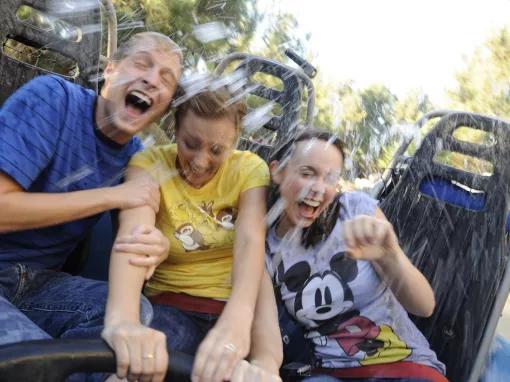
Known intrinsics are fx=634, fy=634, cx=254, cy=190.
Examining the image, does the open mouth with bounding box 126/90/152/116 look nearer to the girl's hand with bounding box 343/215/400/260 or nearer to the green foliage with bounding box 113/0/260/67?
the girl's hand with bounding box 343/215/400/260

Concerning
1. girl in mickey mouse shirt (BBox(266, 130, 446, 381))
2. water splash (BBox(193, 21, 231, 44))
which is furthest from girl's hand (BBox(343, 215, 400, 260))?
water splash (BBox(193, 21, 231, 44))

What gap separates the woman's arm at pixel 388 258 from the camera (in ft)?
4.23

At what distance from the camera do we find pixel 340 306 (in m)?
A: 1.57

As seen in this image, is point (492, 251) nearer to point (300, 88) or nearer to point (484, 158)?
point (484, 158)

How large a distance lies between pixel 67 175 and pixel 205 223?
1.15 ft

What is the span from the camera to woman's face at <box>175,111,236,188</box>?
Answer: 1479mm

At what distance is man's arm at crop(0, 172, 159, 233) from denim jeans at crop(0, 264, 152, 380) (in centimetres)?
15

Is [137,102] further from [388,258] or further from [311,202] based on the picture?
[388,258]

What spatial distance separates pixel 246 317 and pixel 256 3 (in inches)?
279

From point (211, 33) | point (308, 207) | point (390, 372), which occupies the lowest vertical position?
point (211, 33)

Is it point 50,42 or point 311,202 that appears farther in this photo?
point 50,42

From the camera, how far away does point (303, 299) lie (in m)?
1.58

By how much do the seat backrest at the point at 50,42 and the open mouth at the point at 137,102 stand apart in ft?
1.85

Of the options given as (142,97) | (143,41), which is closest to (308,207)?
(142,97)
